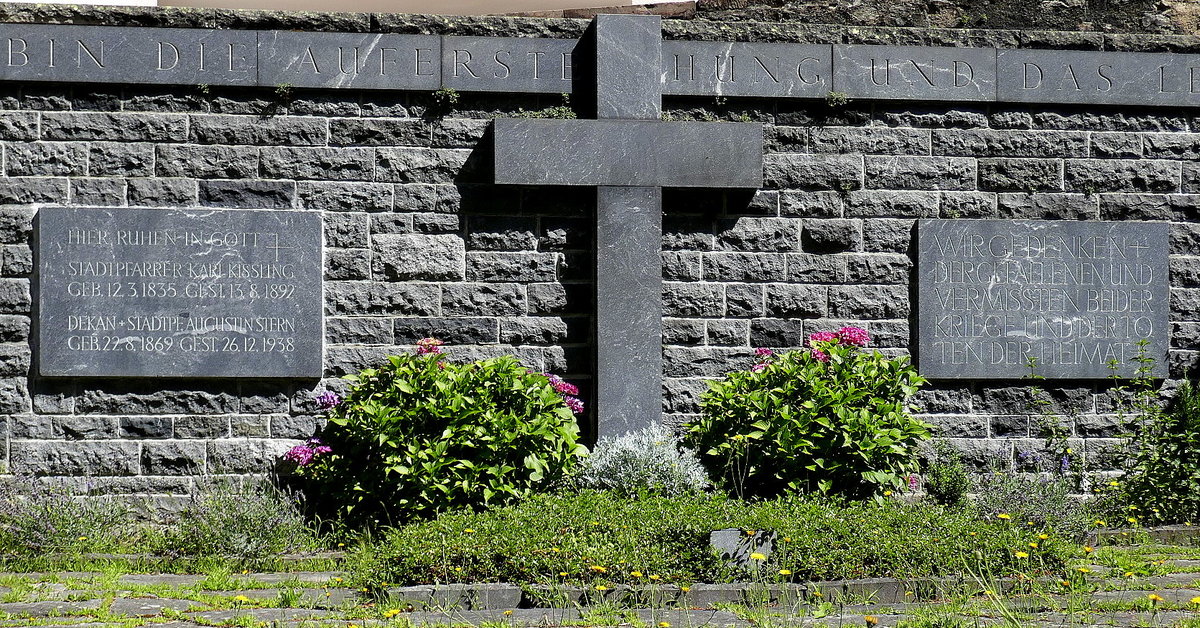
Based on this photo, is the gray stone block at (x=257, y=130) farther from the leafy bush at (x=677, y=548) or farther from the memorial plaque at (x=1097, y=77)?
the memorial plaque at (x=1097, y=77)

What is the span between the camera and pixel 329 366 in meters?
7.19

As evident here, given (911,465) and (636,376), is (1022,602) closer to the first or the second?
(911,465)

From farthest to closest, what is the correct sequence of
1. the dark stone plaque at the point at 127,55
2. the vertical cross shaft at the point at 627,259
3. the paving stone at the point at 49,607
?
the vertical cross shaft at the point at 627,259, the dark stone plaque at the point at 127,55, the paving stone at the point at 49,607

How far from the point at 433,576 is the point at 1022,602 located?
2613 millimetres

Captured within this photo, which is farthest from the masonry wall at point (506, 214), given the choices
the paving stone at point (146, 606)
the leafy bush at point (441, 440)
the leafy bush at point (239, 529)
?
the paving stone at point (146, 606)

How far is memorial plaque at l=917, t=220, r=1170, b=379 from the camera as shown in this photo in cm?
760

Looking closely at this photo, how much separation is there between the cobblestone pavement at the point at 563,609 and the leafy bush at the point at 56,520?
A: 71 cm

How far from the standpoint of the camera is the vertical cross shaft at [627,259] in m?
7.23

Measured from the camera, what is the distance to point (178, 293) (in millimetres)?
7027

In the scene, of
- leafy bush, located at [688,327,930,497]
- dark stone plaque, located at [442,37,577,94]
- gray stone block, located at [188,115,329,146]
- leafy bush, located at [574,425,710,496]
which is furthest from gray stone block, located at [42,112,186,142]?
leafy bush, located at [688,327,930,497]

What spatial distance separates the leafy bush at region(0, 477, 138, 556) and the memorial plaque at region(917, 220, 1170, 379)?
5.41 m

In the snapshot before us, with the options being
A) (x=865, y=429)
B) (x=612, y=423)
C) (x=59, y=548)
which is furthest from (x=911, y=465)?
(x=59, y=548)

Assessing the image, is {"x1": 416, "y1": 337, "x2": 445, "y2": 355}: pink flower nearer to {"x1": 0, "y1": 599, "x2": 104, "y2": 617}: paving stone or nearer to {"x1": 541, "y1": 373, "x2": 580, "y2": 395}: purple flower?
{"x1": 541, "y1": 373, "x2": 580, "y2": 395}: purple flower

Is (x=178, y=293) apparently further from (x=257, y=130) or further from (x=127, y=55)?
(x=127, y=55)
